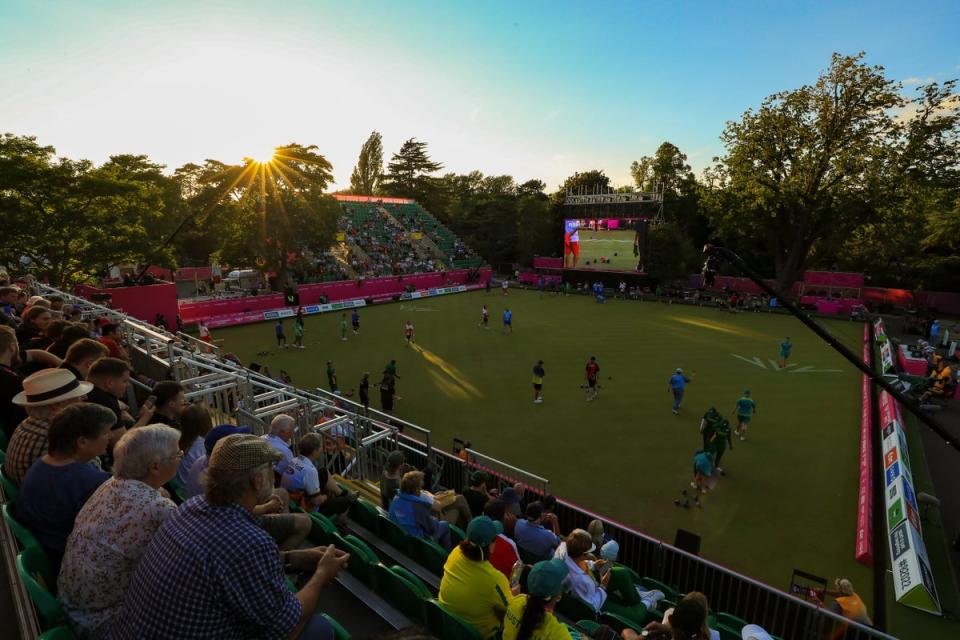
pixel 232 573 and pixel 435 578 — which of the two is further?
pixel 435 578

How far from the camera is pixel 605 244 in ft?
133

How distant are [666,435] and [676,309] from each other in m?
22.0

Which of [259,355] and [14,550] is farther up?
[14,550]

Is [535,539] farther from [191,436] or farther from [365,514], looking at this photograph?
[191,436]

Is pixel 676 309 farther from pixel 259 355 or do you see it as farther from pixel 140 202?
pixel 140 202

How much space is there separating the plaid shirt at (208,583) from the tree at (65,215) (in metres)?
26.8

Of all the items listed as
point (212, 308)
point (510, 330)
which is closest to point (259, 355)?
point (212, 308)

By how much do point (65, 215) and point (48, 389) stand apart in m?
25.3

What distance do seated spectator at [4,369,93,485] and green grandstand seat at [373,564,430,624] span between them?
2738mm

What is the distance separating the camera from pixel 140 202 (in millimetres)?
26969

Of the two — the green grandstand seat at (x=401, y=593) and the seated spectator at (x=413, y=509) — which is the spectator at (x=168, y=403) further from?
the green grandstand seat at (x=401, y=593)

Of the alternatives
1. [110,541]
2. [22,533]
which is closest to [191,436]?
[22,533]

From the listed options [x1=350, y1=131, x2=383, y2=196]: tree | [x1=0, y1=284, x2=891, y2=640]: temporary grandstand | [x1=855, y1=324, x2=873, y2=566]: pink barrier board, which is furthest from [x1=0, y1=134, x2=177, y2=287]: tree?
[x1=350, y1=131, x2=383, y2=196]: tree

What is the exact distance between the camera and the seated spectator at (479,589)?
149 inches
